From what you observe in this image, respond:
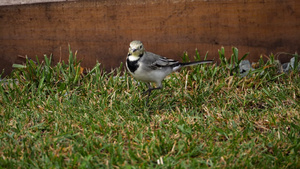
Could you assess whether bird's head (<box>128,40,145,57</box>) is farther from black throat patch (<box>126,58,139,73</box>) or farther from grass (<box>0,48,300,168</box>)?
grass (<box>0,48,300,168</box>)

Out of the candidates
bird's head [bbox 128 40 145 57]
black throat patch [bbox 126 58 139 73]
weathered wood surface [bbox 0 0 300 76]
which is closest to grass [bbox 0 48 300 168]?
weathered wood surface [bbox 0 0 300 76]

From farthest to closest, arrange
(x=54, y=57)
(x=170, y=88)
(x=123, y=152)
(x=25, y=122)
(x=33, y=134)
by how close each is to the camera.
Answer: (x=54, y=57) → (x=170, y=88) → (x=25, y=122) → (x=33, y=134) → (x=123, y=152)

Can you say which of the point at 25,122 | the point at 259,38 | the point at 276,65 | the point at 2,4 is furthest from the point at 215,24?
the point at 2,4

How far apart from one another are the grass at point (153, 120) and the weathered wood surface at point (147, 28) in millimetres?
328

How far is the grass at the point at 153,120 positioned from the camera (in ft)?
10.9

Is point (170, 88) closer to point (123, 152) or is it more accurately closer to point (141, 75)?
point (141, 75)

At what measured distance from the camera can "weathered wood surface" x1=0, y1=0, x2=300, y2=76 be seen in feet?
17.4

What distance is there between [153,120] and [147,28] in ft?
6.34

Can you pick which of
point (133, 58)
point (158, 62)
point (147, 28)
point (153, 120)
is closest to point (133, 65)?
point (133, 58)

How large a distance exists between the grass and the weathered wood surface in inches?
12.9

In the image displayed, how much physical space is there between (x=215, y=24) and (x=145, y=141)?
2.46 m

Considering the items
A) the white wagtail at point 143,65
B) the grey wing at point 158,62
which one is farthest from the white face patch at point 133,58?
the grey wing at point 158,62

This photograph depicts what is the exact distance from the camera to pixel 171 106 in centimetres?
458

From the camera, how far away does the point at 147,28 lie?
5.66 meters
